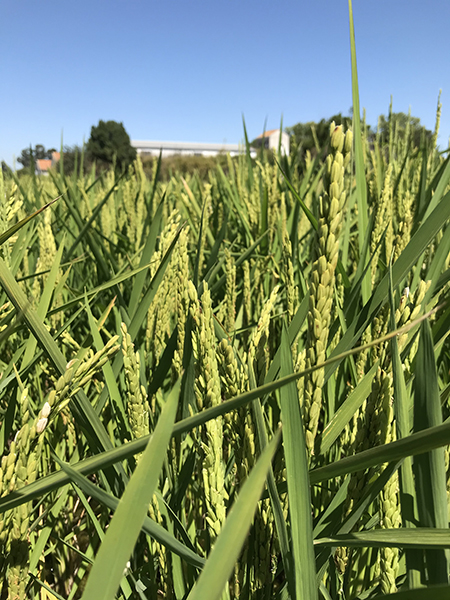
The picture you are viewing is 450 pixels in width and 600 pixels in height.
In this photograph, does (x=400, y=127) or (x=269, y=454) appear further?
(x=400, y=127)

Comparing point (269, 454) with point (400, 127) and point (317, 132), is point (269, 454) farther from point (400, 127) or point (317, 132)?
point (317, 132)

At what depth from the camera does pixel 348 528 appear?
353 millimetres

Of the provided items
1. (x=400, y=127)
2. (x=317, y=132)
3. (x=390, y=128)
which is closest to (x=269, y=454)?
(x=390, y=128)

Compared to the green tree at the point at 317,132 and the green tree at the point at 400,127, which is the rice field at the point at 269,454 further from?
the green tree at the point at 400,127

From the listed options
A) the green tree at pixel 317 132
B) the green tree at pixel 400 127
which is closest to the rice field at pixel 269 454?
the green tree at pixel 317 132

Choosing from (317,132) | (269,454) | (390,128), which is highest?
(317,132)

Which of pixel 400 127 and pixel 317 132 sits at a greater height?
pixel 317 132

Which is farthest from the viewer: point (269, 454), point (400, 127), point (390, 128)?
point (400, 127)

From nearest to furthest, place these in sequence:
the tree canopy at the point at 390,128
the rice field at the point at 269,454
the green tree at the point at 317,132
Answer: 1. the rice field at the point at 269,454
2. the green tree at the point at 317,132
3. the tree canopy at the point at 390,128

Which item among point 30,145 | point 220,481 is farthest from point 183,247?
point 30,145

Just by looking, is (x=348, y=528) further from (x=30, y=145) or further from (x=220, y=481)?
(x=30, y=145)

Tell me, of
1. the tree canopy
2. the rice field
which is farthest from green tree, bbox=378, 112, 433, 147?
the rice field

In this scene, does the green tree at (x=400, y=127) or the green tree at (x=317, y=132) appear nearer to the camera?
the green tree at (x=317, y=132)

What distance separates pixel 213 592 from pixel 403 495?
185 millimetres
